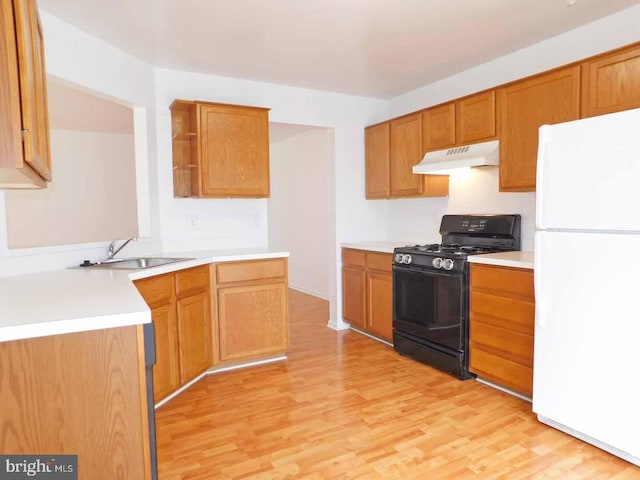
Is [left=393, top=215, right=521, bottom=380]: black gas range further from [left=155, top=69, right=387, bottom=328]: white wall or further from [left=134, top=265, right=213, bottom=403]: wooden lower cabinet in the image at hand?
[left=134, top=265, right=213, bottom=403]: wooden lower cabinet

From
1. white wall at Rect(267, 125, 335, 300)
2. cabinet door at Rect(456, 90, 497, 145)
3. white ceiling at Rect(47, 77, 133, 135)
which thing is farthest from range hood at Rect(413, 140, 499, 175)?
white ceiling at Rect(47, 77, 133, 135)

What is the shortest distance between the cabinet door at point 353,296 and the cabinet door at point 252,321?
945mm

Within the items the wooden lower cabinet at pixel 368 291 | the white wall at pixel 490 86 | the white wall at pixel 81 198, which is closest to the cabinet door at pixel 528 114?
the white wall at pixel 490 86

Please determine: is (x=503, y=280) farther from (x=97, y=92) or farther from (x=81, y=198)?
(x=81, y=198)

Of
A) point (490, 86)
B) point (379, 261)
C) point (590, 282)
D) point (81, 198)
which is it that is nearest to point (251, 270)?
point (379, 261)

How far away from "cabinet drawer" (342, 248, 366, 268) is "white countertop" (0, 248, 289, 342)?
2137 millimetres

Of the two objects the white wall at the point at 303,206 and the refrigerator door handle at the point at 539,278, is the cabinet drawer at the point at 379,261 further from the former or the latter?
the refrigerator door handle at the point at 539,278

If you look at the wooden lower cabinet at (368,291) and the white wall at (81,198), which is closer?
the wooden lower cabinet at (368,291)

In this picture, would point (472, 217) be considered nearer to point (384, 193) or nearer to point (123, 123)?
point (384, 193)

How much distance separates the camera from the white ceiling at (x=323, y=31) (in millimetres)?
2434

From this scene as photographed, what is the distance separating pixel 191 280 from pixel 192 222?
847 mm

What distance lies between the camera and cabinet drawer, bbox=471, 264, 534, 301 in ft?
8.30

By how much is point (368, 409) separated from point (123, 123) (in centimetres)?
493

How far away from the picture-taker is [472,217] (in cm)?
352
